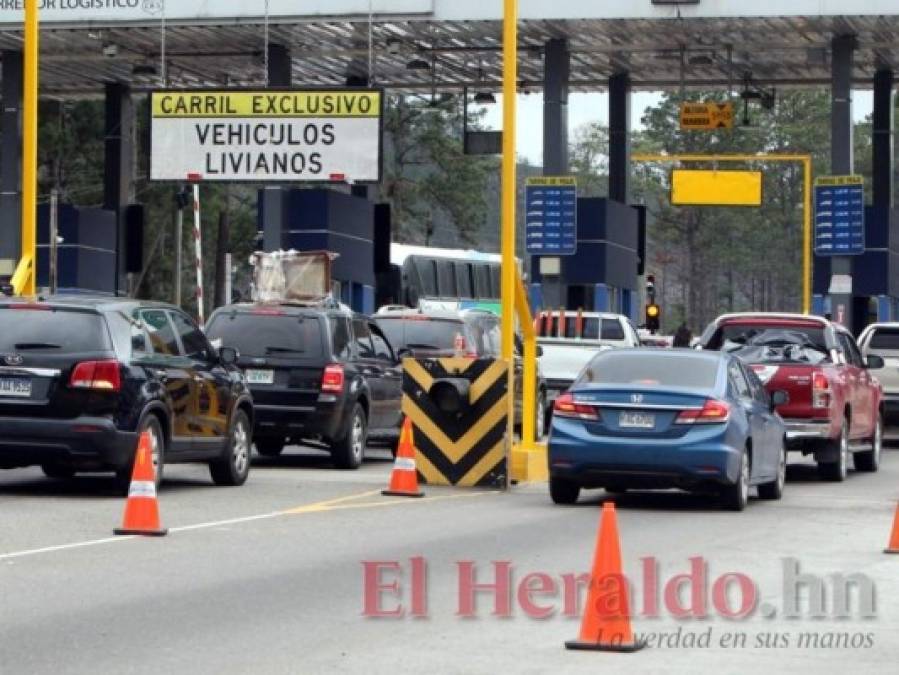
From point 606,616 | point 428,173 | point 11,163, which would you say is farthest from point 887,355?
point 428,173

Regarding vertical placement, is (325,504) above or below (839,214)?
below

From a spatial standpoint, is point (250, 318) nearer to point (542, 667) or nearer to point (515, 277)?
point (515, 277)

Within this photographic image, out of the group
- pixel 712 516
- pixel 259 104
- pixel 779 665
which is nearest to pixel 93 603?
pixel 779 665

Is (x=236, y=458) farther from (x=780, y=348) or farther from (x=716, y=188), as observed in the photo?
(x=716, y=188)

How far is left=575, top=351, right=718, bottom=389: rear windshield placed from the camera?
20.5 metres

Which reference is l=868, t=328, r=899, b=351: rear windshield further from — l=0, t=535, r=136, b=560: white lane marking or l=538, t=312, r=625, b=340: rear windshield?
l=0, t=535, r=136, b=560: white lane marking

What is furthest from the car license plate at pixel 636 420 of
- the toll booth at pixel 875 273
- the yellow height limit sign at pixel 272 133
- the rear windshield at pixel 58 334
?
the toll booth at pixel 875 273

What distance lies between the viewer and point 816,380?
25109mm

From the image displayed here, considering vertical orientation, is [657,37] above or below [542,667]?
above

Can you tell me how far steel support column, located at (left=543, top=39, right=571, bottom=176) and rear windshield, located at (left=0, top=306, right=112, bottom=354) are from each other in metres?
26.9

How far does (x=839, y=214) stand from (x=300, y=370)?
2474 centimetres

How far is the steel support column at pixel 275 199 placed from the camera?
149 feet

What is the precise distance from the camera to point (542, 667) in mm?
10516

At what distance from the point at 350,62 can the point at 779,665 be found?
3975 cm
